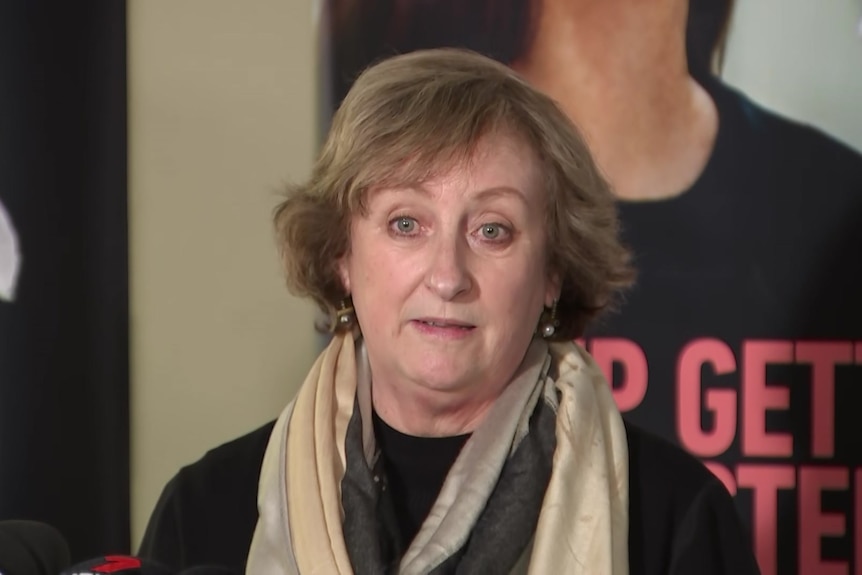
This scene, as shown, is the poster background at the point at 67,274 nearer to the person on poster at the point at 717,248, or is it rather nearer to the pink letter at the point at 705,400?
the person on poster at the point at 717,248

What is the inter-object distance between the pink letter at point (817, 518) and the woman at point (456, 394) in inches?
22.4

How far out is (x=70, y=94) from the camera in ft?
6.75

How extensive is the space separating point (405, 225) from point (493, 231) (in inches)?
4.1

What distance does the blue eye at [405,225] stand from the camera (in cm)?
143

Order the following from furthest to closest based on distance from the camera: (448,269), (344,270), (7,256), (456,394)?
(7,256) < (344,270) < (456,394) < (448,269)

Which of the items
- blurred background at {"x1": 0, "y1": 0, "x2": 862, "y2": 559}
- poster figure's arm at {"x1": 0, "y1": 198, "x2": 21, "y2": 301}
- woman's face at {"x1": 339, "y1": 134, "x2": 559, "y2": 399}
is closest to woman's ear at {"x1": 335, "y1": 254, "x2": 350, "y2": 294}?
woman's face at {"x1": 339, "y1": 134, "x2": 559, "y2": 399}

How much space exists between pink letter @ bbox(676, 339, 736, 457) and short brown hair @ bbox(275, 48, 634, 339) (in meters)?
0.53

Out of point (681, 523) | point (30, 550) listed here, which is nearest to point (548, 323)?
point (681, 523)

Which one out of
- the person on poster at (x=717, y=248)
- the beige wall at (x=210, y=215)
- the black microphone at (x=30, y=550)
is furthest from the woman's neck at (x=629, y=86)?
the black microphone at (x=30, y=550)

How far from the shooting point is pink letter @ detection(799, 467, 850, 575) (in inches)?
79.4

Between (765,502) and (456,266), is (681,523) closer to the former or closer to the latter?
(456,266)

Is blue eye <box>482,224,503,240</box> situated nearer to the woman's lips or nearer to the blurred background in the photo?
the woman's lips

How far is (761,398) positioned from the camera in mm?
2035

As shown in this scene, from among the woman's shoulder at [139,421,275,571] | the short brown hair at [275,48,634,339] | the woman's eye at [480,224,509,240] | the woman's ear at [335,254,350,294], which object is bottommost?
the woman's shoulder at [139,421,275,571]
